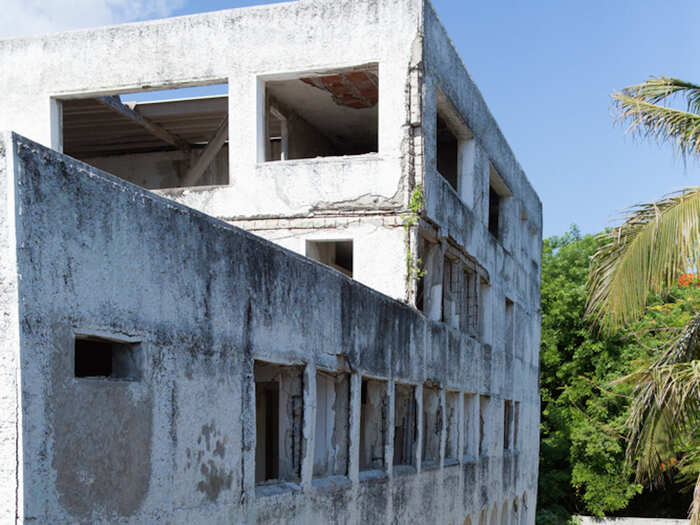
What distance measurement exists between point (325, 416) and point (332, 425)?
13 centimetres

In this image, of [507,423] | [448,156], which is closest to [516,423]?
[507,423]

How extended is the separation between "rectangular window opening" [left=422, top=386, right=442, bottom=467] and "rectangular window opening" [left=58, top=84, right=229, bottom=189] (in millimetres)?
5375

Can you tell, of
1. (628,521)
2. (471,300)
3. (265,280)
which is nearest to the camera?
(265,280)

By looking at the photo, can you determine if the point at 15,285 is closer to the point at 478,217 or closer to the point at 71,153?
the point at 478,217

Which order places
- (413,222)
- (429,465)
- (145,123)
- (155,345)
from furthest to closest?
(145,123)
(429,465)
(413,222)
(155,345)

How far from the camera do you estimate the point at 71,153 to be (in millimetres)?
A: 15891

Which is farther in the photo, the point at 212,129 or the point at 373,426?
the point at 212,129

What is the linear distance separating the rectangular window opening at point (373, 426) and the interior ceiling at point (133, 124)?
6095 mm

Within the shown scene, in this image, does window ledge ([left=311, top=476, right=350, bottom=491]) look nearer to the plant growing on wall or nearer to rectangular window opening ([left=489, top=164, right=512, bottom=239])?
the plant growing on wall

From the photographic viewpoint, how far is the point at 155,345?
494cm

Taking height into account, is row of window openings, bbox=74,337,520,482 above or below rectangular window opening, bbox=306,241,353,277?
below

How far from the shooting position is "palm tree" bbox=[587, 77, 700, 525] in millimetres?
7824

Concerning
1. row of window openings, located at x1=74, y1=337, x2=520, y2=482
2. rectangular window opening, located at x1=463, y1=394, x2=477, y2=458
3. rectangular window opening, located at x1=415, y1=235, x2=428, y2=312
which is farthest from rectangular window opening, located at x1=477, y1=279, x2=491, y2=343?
rectangular window opening, located at x1=415, y1=235, x2=428, y2=312

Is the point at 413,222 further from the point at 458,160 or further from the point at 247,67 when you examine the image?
the point at 458,160
